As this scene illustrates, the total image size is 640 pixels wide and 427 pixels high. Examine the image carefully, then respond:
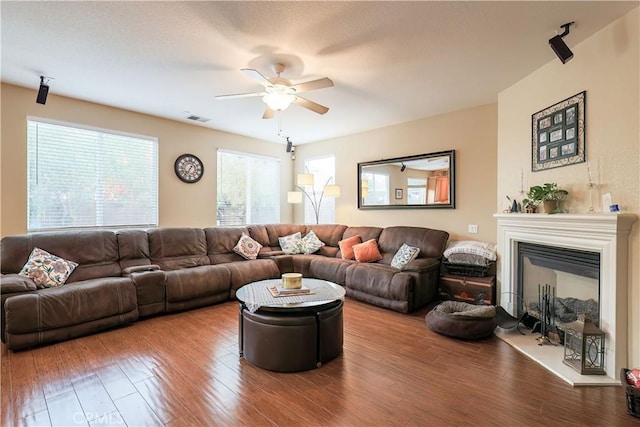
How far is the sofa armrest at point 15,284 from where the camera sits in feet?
8.87

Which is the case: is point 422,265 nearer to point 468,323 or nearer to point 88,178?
point 468,323

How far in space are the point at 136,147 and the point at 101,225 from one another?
128 cm

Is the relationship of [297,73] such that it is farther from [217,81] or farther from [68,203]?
[68,203]

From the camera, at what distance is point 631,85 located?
2.21 m

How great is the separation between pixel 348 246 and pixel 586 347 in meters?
3.21

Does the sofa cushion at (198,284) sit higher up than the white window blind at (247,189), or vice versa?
the white window blind at (247,189)

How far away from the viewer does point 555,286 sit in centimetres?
306

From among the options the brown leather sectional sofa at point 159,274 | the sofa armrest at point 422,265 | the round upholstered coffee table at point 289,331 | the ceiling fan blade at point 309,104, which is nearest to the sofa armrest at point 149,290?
the brown leather sectional sofa at point 159,274

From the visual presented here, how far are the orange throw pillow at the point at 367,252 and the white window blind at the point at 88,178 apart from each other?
3.33 m

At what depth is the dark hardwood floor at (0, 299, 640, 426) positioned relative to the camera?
1838 millimetres

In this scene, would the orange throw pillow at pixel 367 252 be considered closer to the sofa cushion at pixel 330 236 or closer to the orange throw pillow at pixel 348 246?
the orange throw pillow at pixel 348 246

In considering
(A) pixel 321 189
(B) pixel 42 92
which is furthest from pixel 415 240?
(B) pixel 42 92

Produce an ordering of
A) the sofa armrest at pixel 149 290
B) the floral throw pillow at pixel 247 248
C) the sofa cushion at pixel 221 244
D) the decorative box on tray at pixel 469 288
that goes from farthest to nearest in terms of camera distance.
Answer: the floral throw pillow at pixel 247 248
the sofa cushion at pixel 221 244
the decorative box on tray at pixel 469 288
the sofa armrest at pixel 149 290

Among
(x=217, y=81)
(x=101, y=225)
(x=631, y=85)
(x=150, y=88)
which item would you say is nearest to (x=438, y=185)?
(x=631, y=85)
